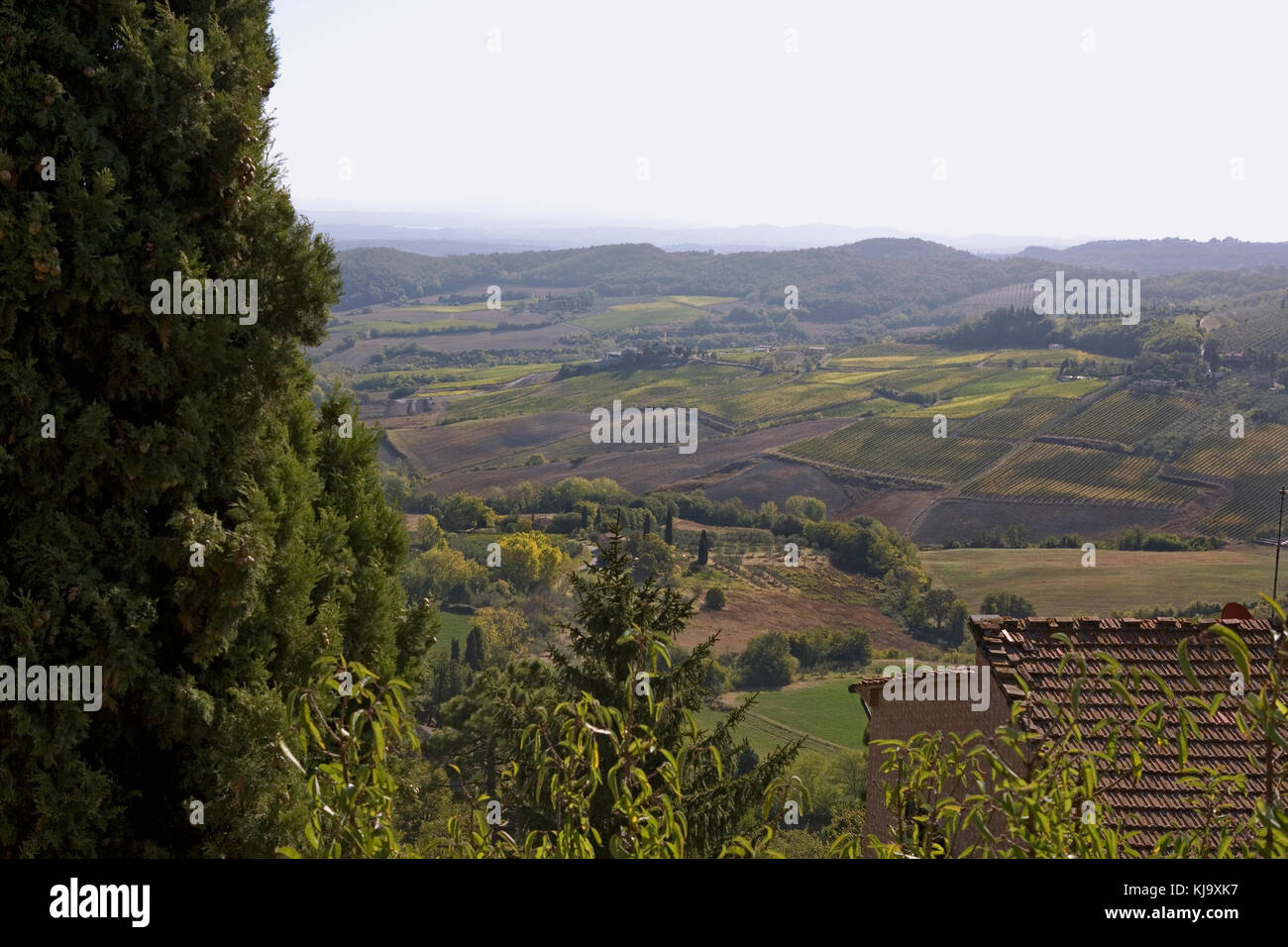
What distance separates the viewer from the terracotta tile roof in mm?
5684

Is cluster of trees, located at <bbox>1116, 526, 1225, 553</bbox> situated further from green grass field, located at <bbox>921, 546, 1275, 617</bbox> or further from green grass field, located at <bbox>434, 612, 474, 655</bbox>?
green grass field, located at <bbox>434, 612, 474, 655</bbox>

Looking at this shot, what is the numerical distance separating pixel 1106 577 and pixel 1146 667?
63843 millimetres

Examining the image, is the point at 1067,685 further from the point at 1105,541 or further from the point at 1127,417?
the point at 1127,417

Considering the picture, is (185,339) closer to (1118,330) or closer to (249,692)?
(249,692)

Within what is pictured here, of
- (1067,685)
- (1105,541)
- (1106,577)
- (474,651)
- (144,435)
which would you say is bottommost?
(474,651)

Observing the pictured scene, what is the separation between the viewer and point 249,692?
5.55 meters

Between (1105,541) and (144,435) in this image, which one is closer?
(144,435)

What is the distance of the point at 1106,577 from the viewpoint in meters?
65.6

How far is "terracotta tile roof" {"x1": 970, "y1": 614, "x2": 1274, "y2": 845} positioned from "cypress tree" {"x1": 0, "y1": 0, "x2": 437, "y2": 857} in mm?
3898

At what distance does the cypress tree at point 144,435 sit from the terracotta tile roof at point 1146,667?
153 inches

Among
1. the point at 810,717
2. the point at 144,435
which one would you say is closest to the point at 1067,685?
the point at 144,435

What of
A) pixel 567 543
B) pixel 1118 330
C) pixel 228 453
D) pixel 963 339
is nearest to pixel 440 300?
pixel 963 339

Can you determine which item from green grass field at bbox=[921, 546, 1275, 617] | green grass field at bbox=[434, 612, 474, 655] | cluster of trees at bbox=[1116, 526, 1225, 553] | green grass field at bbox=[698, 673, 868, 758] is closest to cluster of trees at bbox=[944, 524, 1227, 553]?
cluster of trees at bbox=[1116, 526, 1225, 553]
